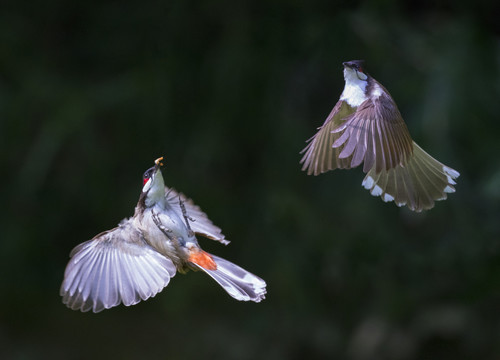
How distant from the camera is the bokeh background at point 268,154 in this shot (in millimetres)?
3490

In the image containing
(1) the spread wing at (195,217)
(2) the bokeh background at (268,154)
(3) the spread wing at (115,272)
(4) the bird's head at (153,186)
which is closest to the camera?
(3) the spread wing at (115,272)

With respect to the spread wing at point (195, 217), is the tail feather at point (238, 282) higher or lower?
lower

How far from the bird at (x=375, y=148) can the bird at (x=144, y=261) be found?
0.26 metres

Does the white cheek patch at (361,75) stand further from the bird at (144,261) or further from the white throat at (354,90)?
the bird at (144,261)

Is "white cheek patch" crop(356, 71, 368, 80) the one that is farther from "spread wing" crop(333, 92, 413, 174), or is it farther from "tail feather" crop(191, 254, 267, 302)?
"tail feather" crop(191, 254, 267, 302)

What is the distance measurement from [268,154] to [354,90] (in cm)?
258

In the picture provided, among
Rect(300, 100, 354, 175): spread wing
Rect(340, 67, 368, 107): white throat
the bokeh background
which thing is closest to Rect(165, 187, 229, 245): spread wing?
Rect(300, 100, 354, 175): spread wing

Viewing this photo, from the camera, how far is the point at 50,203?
13.3 feet

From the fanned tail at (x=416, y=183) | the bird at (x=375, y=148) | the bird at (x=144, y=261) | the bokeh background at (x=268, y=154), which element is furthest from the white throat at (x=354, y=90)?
the bokeh background at (x=268, y=154)

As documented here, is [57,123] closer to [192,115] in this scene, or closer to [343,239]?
[192,115]

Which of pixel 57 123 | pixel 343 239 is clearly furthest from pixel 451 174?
pixel 57 123

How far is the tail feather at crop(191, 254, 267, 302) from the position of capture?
1.16 m

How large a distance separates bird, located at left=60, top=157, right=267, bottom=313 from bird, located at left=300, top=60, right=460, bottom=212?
26 centimetres

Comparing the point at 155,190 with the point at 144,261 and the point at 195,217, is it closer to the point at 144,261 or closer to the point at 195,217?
the point at 144,261
